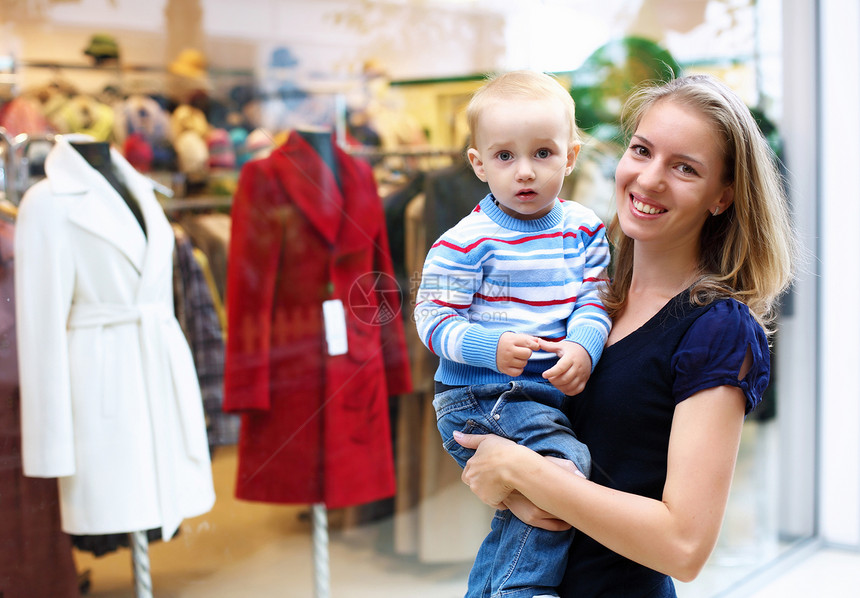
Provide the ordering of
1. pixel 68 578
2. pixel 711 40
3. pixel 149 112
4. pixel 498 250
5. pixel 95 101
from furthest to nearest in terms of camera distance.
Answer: pixel 711 40, pixel 149 112, pixel 95 101, pixel 68 578, pixel 498 250

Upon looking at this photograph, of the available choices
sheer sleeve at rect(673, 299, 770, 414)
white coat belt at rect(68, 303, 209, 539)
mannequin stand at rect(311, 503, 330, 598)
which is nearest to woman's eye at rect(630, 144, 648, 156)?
sheer sleeve at rect(673, 299, 770, 414)

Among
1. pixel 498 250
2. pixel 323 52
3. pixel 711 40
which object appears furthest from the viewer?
pixel 711 40

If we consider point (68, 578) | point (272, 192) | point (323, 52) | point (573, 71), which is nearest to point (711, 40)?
→ point (573, 71)

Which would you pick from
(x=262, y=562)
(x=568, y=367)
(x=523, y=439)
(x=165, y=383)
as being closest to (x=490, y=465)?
(x=523, y=439)

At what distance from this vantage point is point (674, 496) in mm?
912

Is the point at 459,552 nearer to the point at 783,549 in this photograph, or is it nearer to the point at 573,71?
the point at 573,71

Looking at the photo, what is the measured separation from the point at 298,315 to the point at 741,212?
1.07 m

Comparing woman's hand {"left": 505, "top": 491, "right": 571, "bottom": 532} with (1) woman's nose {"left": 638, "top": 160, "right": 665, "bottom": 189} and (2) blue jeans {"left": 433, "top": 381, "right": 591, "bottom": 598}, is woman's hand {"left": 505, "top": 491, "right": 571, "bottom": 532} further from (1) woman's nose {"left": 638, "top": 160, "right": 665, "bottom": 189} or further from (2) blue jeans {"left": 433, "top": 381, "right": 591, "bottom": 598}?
(1) woman's nose {"left": 638, "top": 160, "right": 665, "bottom": 189}

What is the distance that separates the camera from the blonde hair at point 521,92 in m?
0.95

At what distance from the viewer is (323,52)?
6.35ft

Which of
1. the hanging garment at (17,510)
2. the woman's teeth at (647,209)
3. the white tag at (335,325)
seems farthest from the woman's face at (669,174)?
the hanging garment at (17,510)

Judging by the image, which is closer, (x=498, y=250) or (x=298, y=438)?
(x=498, y=250)

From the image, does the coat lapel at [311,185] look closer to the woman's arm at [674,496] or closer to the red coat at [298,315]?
the red coat at [298,315]

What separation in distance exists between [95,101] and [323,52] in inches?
24.0
